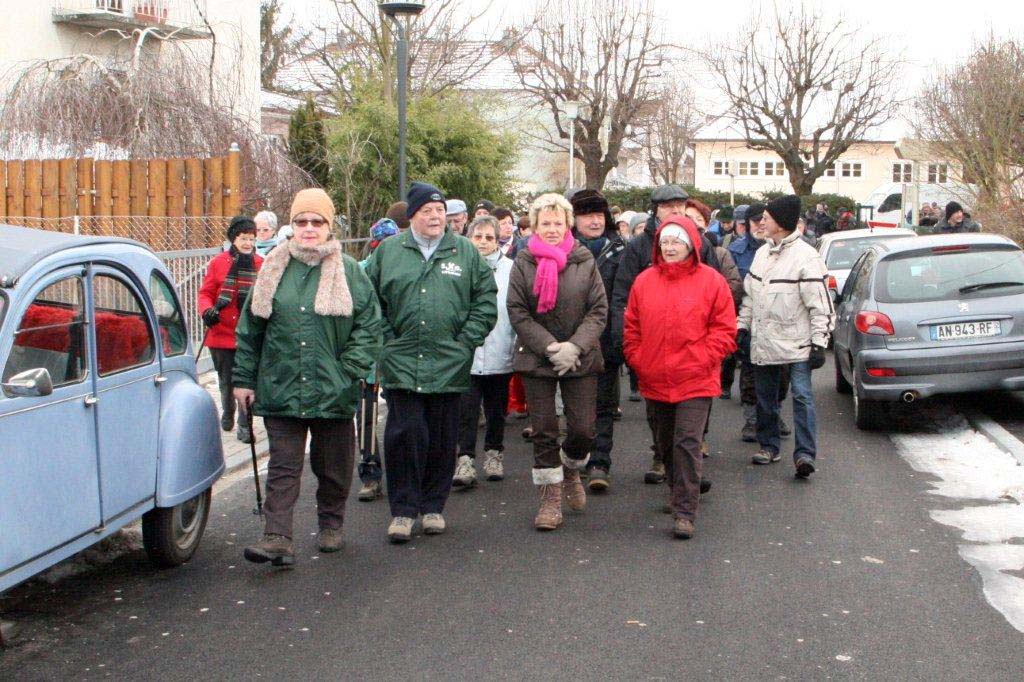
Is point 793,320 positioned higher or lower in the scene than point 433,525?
higher

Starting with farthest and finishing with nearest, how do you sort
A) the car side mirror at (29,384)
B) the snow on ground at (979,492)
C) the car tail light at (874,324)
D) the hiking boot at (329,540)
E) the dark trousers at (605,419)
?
A: the car tail light at (874,324), the dark trousers at (605,419), the hiking boot at (329,540), the snow on ground at (979,492), the car side mirror at (29,384)

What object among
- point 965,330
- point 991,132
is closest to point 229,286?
point 965,330

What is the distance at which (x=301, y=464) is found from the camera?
6.41m

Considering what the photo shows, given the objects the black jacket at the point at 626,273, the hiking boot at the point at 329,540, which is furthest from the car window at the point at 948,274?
the hiking boot at the point at 329,540

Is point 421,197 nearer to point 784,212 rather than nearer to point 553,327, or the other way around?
point 553,327

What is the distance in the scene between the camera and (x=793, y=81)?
5653cm

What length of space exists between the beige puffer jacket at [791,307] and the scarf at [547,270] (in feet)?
7.16

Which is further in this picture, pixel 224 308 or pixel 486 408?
pixel 224 308

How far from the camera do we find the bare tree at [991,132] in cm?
2119

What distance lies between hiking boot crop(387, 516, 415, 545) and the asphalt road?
11cm

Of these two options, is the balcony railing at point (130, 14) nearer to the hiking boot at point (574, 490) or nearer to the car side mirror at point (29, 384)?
the hiking boot at point (574, 490)

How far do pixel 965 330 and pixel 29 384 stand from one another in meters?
7.57

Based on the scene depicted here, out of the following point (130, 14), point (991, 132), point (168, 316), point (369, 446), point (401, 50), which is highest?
point (130, 14)

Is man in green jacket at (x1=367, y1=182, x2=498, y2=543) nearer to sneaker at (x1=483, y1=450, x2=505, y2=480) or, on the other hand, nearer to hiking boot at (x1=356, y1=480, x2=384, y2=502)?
hiking boot at (x1=356, y1=480, x2=384, y2=502)
